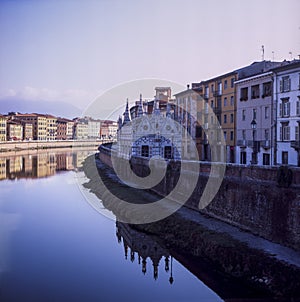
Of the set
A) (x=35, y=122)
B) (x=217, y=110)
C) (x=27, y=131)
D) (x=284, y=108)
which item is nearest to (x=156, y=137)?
(x=217, y=110)

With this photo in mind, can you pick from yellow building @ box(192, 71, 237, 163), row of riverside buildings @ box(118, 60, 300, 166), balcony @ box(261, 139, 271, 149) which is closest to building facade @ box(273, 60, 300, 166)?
row of riverside buildings @ box(118, 60, 300, 166)

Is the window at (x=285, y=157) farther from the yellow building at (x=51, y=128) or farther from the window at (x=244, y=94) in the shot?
the yellow building at (x=51, y=128)

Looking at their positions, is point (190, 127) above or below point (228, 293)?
above

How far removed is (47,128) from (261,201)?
11083 cm

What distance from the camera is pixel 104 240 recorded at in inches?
821

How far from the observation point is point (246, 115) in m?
30.4

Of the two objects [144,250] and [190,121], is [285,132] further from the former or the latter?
[190,121]

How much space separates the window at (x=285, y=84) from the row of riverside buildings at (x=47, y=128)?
7736 cm

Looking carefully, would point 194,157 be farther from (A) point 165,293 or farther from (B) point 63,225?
(A) point 165,293

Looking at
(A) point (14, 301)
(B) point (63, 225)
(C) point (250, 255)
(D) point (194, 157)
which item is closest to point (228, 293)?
(C) point (250, 255)

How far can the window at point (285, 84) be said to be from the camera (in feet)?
82.3

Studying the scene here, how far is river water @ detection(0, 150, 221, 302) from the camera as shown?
562 inches

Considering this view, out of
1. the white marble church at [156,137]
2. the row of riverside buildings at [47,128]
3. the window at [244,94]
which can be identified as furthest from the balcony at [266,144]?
the row of riverside buildings at [47,128]

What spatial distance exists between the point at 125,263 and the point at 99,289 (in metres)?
3.01
